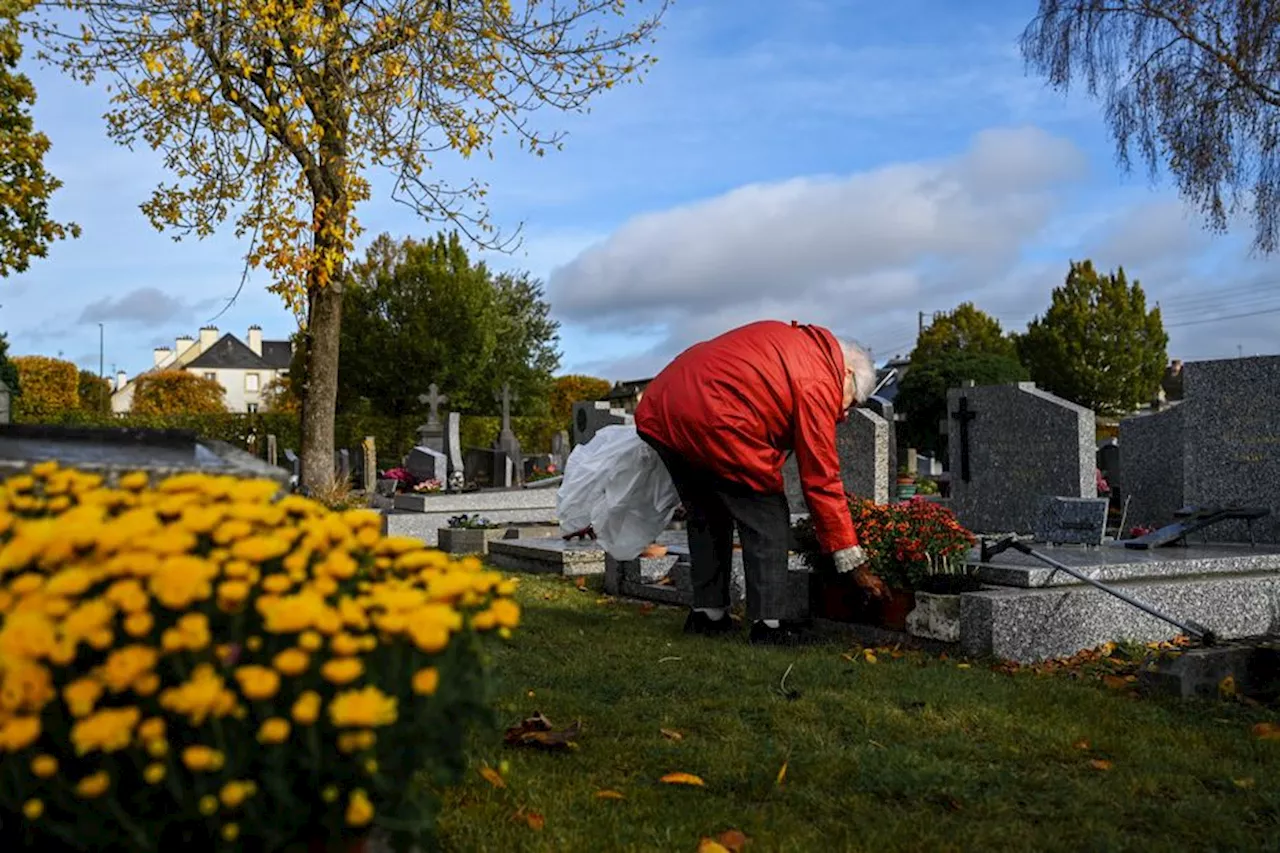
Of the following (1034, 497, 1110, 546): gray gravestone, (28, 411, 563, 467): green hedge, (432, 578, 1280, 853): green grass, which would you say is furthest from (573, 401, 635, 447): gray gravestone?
(28, 411, 563, 467): green hedge

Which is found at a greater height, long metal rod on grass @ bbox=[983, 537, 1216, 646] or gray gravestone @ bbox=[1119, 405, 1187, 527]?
gray gravestone @ bbox=[1119, 405, 1187, 527]

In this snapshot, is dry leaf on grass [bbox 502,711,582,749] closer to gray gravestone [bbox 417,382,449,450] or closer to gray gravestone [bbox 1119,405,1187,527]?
gray gravestone [bbox 1119,405,1187,527]

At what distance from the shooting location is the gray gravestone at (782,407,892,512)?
35.0 feet

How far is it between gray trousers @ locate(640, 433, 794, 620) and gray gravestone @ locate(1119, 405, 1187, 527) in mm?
7099

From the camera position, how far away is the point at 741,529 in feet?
18.4

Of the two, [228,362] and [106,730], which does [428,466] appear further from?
[228,362]

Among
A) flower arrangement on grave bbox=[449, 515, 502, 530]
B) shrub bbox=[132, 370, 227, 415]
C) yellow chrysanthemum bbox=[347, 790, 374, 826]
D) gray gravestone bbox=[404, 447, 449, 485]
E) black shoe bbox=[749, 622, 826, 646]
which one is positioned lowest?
black shoe bbox=[749, 622, 826, 646]

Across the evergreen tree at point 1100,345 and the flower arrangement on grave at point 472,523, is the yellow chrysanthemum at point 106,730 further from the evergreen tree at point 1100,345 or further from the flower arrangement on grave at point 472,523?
the evergreen tree at point 1100,345

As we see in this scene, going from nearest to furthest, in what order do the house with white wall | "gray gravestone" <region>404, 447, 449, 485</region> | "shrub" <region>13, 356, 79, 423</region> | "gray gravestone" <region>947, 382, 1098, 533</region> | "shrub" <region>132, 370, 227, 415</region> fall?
"gray gravestone" <region>947, 382, 1098, 533</region>
"gray gravestone" <region>404, 447, 449, 485</region>
"shrub" <region>13, 356, 79, 423</region>
"shrub" <region>132, 370, 227, 415</region>
the house with white wall

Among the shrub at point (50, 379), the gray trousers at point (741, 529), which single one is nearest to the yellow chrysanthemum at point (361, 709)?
the gray trousers at point (741, 529)

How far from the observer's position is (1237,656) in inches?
184

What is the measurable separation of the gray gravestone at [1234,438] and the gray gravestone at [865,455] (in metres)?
3.06

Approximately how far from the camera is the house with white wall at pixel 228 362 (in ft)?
260

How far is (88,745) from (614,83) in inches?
487
